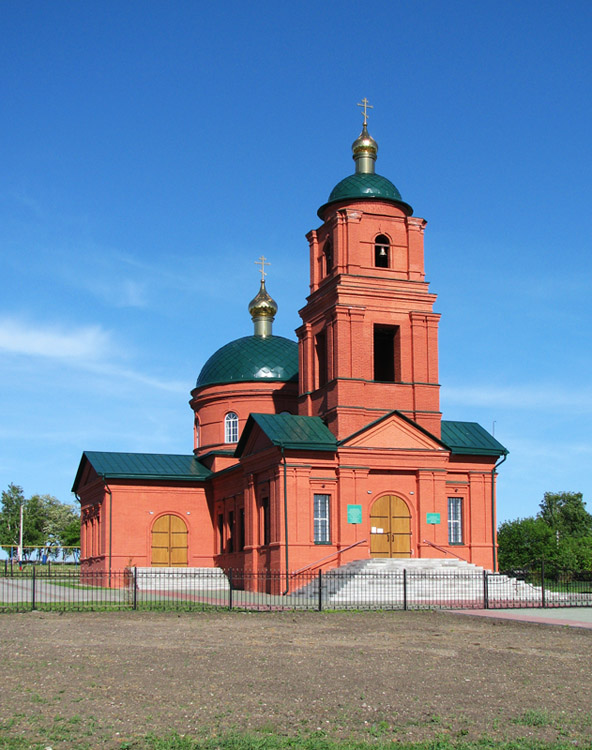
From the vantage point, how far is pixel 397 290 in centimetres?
3453

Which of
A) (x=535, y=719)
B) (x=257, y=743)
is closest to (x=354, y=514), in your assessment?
(x=535, y=719)

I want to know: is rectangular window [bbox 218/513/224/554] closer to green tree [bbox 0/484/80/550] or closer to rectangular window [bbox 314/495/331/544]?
rectangular window [bbox 314/495/331/544]

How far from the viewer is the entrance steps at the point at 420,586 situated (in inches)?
1061

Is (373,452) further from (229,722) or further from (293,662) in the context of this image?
(229,722)

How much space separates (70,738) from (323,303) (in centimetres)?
2682

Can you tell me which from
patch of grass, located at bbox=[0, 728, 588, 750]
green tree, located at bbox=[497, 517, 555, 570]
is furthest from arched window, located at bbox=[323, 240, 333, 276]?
patch of grass, located at bbox=[0, 728, 588, 750]

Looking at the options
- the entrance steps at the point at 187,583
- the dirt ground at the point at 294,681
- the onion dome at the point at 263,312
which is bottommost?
the entrance steps at the point at 187,583

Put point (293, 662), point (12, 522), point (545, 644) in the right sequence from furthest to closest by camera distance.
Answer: point (12, 522)
point (545, 644)
point (293, 662)

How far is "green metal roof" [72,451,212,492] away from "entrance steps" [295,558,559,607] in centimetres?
1130

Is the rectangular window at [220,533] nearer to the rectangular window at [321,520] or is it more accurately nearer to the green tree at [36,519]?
the rectangular window at [321,520]

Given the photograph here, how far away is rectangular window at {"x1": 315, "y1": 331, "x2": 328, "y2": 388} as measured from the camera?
1401 inches

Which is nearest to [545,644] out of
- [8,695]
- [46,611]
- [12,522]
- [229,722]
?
[229,722]

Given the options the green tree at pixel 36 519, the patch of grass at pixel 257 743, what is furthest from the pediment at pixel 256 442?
the green tree at pixel 36 519

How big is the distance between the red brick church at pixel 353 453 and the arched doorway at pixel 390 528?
0.03 metres
